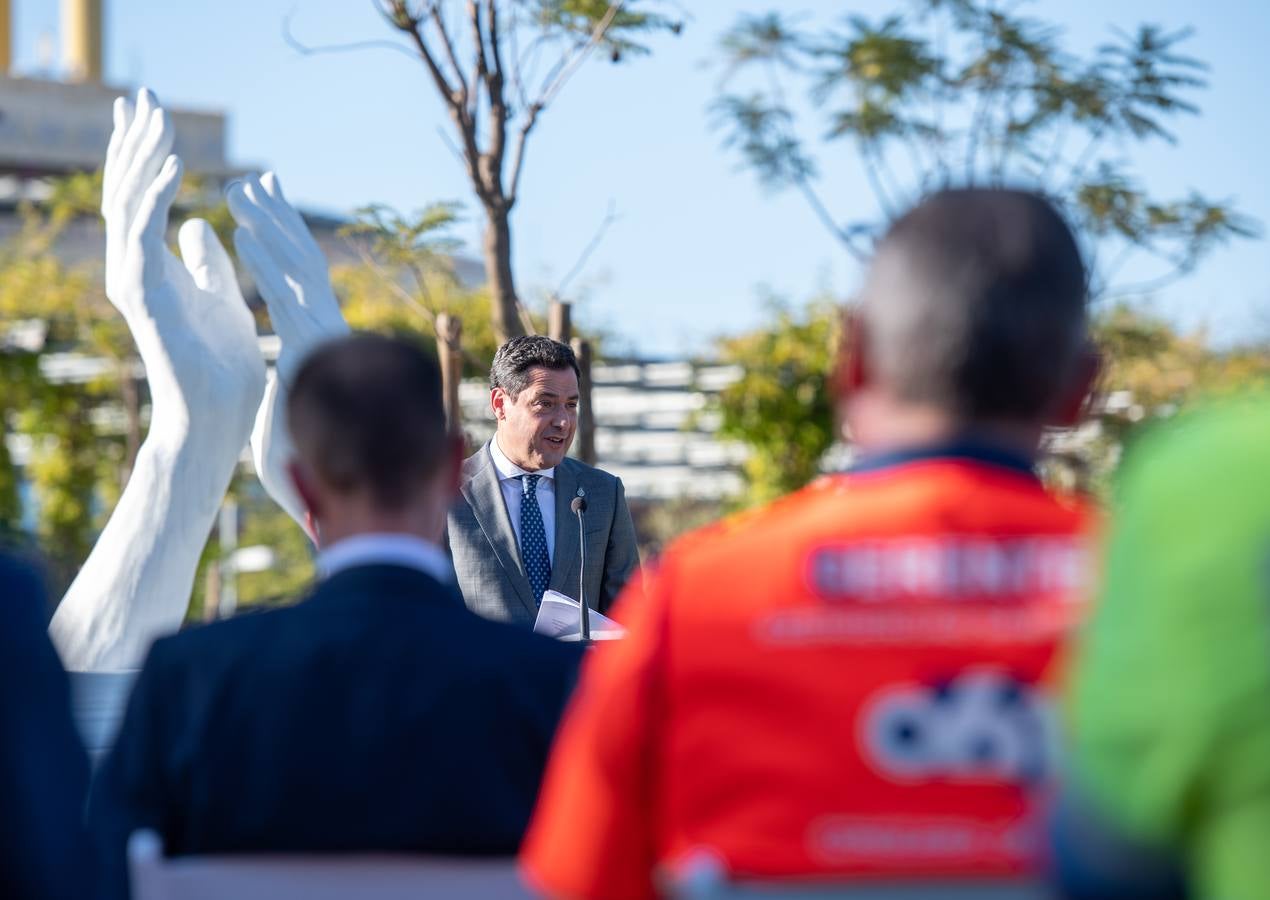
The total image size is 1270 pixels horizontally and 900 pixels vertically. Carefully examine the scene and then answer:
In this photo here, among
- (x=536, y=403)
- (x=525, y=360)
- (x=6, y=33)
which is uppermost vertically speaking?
(x=6, y=33)

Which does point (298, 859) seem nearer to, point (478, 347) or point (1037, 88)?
point (1037, 88)

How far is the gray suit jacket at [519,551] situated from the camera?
4.95 meters

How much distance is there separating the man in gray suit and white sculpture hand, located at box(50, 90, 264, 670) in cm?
94

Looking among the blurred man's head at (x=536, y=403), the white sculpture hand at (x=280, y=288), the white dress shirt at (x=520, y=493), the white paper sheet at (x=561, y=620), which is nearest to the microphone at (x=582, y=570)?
the white paper sheet at (x=561, y=620)

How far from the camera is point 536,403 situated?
5.13m

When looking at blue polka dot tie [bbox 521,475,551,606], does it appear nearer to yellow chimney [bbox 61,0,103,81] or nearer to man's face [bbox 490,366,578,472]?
man's face [bbox 490,366,578,472]

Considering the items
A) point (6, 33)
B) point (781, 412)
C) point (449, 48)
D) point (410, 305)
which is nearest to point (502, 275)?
point (449, 48)

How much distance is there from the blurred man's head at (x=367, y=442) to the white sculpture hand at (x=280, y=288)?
2.60 metres

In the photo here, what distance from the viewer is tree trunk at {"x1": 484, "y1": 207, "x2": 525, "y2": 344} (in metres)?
6.76

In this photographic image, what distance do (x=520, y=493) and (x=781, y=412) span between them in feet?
31.2

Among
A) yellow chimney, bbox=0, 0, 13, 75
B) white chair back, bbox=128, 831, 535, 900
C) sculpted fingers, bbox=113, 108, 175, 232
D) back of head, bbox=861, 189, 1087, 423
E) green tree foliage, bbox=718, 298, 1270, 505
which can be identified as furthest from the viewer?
yellow chimney, bbox=0, 0, 13, 75

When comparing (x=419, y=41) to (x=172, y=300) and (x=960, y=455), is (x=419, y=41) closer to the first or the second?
(x=172, y=300)

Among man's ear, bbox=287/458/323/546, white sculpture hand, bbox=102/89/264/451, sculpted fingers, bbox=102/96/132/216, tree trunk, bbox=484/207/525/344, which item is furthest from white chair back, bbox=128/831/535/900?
tree trunk, bbox=484/207/525/344

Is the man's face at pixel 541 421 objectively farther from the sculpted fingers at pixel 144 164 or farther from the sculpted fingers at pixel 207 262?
the sculpted fingers at pixel 144 164
